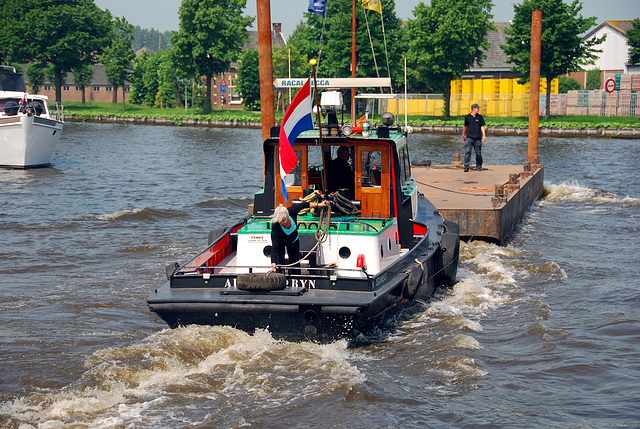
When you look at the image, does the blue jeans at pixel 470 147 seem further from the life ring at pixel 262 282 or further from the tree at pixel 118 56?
the tree at pixel 118 56

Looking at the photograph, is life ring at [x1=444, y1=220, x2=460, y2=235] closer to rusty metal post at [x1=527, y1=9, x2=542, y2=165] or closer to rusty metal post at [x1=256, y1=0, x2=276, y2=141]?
rusty metal post at [x1=256, y1=0, x2=276, y2=141]

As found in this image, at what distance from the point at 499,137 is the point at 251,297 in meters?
45.2

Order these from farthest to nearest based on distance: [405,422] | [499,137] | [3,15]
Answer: [3,15] < [499,137] < [405,422]

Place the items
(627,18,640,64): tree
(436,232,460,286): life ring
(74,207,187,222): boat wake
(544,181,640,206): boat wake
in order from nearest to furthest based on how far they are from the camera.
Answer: (436,232,460,286): life ring → (74,207,187,222): boat wake → (544,181,640,206): boat wake → (627,18,640,64): tree

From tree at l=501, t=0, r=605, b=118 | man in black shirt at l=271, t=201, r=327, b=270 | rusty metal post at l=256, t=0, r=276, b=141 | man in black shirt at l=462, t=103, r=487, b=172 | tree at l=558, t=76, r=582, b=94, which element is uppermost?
tree at l=501, t=0, r=605, b=118

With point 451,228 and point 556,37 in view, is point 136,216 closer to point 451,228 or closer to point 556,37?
point 451,228

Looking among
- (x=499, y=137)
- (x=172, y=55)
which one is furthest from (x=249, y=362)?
→ (x=172, y=55)

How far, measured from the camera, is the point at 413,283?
11258 mm

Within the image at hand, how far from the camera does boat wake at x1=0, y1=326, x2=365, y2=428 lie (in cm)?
856

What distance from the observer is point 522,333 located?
38.7 feet

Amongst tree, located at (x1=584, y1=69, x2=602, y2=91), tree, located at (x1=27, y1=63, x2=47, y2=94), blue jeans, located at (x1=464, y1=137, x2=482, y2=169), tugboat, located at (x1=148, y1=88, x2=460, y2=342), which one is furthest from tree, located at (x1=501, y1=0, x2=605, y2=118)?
tree, located at (x1=27, y1=63, x2=47, y2=94)

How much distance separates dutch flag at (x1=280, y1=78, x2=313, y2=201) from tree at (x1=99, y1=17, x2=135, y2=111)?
77151 mm

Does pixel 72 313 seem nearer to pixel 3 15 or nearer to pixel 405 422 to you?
pixel 405 422

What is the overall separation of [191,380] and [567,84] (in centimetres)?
6898
